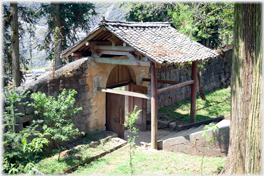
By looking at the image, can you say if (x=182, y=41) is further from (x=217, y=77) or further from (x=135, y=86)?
(x=217, y=77)

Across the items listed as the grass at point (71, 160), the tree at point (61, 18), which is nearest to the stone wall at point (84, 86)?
the grass at point (71, 160)

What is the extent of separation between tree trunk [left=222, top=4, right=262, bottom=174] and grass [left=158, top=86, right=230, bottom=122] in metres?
5.67

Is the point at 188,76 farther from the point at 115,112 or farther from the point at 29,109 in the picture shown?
the point at 29,109

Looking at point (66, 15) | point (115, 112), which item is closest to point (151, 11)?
point (66, 15)

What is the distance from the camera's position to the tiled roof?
23.7ft

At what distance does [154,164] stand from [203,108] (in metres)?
6.52

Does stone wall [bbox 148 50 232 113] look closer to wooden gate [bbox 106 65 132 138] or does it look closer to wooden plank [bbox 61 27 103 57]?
wooden gate [bbox 106 65 132 138]

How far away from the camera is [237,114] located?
4934 millimetres

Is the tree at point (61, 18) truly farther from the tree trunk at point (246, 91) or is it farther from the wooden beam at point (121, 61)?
the tree trunk at point (246, 91)

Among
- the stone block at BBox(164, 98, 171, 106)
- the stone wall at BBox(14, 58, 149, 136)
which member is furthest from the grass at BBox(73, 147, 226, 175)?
the stone block at BBox(164, 98, 171, 106)

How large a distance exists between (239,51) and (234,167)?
235 centimetres

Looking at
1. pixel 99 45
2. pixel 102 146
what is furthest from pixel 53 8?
pixel 102 146

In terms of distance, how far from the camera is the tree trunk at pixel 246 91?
180 inches

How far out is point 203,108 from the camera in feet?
40.3
